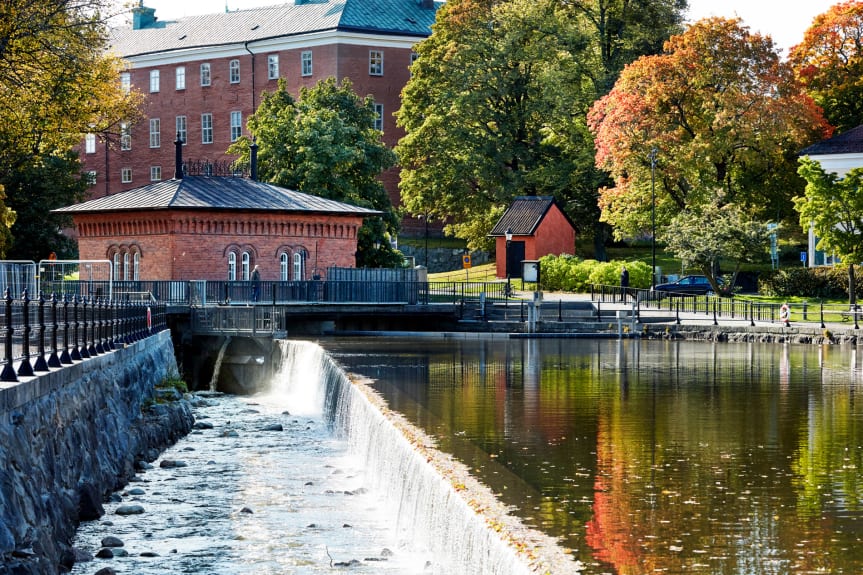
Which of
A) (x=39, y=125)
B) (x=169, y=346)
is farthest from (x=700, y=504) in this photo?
(x=39, y=125)

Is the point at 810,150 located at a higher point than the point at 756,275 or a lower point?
higher

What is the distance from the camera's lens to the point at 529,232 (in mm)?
70750

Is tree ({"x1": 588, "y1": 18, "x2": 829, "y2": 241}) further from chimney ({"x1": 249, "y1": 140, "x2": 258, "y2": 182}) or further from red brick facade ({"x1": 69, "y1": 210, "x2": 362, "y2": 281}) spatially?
chimney ({"x1": 249, "y1": 140, "x2": 258, "y2": 182})

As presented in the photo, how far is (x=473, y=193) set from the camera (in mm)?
79188

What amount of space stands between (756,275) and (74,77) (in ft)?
130

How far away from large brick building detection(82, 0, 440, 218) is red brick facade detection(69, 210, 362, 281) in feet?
98.6

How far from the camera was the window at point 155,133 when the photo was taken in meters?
102

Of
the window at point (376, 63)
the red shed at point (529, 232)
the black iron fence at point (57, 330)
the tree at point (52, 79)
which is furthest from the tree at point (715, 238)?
the black iron fence at point (57, 330)

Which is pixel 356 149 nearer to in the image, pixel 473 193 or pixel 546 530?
pixel 473 193

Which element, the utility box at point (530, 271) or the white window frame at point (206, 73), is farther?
the white window frame at point (206, 73)

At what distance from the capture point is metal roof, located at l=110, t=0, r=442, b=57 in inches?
3602

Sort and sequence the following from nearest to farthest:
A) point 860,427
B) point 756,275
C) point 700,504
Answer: point 700,504, point 860,427, point 756,275

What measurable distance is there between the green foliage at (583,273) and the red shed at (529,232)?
9.01 ft

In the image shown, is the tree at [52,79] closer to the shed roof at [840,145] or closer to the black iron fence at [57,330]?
the black iron fence at [57,330]
